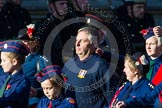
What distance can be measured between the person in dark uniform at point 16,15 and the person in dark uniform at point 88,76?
11.8 feet

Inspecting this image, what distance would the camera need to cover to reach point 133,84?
34.4ft

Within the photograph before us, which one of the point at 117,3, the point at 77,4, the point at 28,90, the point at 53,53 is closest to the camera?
the point at 28,90

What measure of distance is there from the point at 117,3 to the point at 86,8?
1903mm

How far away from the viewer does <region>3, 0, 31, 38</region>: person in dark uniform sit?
1435 centimetres

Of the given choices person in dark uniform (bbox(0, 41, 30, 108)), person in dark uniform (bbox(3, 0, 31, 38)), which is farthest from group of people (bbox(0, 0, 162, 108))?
person in dark uniform (bbox(3, 0, 31, 38))

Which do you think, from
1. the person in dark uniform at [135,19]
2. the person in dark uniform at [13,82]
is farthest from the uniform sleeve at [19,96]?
the person in dark uniform at [135,19]

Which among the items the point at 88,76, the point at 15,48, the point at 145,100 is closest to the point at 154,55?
the point at 88,76

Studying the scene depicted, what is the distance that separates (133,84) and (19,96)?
1.34 m

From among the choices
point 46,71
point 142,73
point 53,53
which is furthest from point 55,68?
point 53,53

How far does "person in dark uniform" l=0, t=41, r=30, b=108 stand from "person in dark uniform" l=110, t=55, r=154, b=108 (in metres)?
1.04

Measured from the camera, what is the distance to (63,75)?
10.8m

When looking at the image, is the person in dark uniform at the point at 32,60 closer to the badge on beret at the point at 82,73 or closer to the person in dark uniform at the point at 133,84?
the badge on beret at the point at 82,73

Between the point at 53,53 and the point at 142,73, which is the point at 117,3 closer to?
the point at 53,53

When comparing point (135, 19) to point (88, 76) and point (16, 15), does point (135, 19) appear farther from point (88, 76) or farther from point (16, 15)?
point (88, 76)
